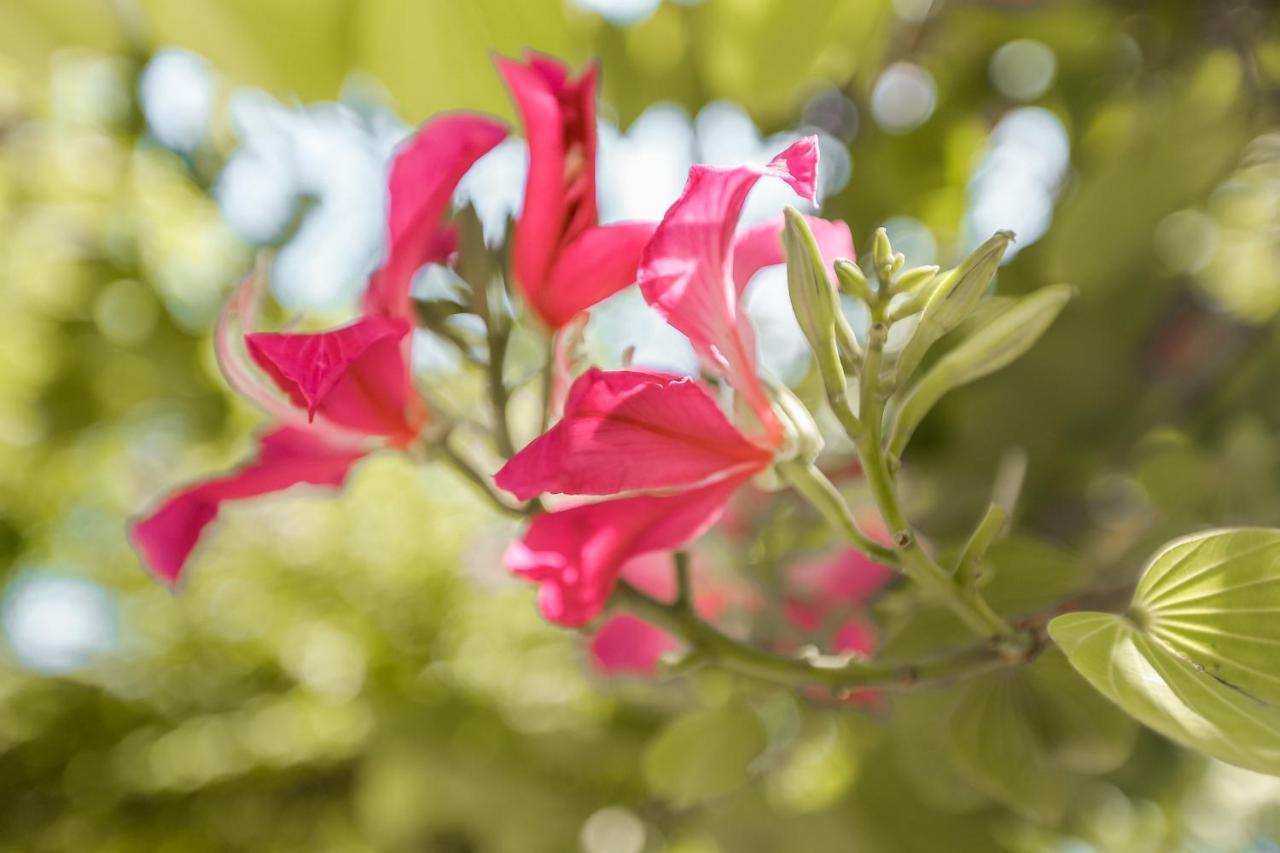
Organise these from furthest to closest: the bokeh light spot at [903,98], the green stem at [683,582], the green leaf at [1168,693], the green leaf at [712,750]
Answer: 1. the bokeh light spot at [903,98]
2. the green leaf at [712,750]
3. the green stem at [683,582]
4. the green leaf at [1168,693]

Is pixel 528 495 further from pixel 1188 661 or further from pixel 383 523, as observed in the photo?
pixel 383 523

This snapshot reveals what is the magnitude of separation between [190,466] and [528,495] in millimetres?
824

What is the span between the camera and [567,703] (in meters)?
0.95

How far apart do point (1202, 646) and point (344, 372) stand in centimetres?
18

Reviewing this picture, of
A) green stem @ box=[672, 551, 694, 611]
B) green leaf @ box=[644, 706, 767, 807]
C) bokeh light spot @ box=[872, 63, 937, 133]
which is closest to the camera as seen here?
green stem @ box=[672, 551, 694, 611]

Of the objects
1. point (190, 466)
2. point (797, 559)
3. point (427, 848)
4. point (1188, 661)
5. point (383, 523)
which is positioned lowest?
point (427, 848)

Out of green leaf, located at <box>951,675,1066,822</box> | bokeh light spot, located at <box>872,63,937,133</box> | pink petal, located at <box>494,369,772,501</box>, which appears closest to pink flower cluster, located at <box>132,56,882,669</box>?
pink petal, located at <box>494,369,772,501</box>

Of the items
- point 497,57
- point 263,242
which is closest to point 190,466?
point 263,242

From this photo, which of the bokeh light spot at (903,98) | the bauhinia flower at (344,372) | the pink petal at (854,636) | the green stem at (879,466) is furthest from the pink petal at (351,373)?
the bokeh light spot at (903,98)

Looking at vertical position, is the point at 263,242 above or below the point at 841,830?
above

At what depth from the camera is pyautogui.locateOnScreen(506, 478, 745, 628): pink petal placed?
0.22 m

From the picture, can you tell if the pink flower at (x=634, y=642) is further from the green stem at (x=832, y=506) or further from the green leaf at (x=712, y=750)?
the green stem at (x=832, y=506)

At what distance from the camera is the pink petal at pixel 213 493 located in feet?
0.89

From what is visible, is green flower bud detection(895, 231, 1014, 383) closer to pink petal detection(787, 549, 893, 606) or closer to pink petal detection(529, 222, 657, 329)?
pink petal detection(529, 222, 657, 329)
